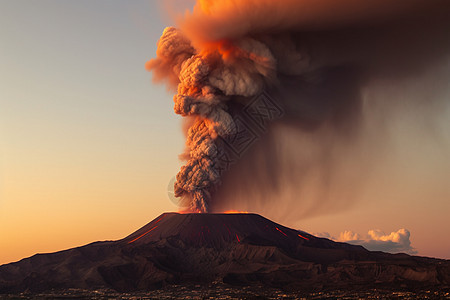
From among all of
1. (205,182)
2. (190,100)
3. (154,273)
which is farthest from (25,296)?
A: (190,100)

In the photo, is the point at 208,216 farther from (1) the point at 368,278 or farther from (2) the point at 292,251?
(1) the point at 368,278

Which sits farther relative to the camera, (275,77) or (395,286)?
(275,77)

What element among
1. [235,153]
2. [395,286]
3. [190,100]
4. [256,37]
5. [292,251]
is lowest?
[395,286]

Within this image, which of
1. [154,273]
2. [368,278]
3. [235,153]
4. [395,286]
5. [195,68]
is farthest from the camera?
[235,153]

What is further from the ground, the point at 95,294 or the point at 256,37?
the point at 256,37

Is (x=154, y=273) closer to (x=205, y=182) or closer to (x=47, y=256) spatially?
(x=205, y=182)

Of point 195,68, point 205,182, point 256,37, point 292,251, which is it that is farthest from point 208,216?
point 256,37

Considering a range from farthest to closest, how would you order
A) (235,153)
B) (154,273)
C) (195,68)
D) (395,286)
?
(235,153), (195,68), (154,273), (395,286)
